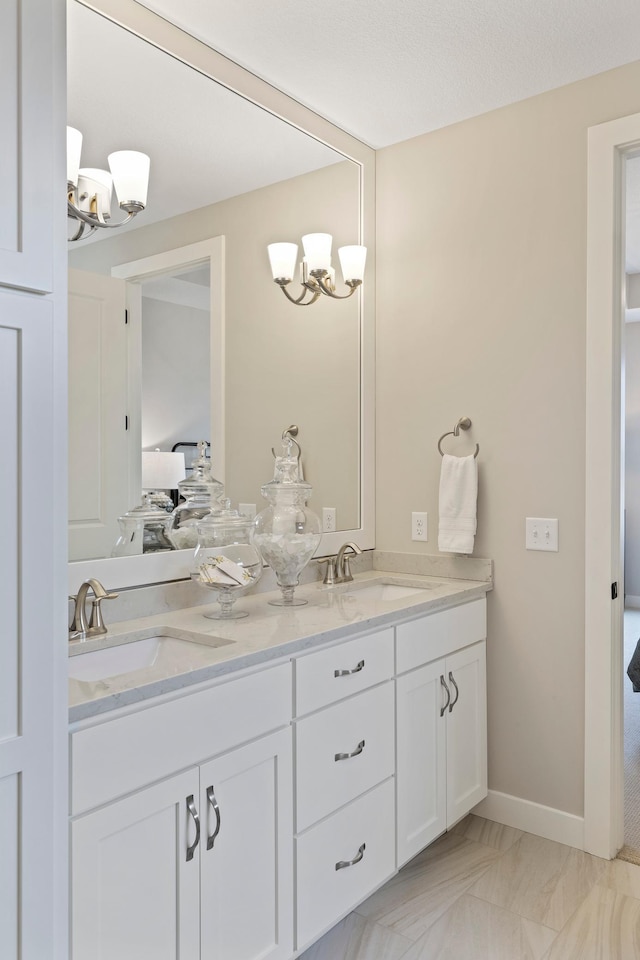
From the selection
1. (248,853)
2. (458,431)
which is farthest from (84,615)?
(458,431)

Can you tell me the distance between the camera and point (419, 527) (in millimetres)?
2729

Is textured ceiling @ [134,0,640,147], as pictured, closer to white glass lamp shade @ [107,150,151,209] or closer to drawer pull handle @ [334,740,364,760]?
white glass lamp shade @ [107,150,151,209]

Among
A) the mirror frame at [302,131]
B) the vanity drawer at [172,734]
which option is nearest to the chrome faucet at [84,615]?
the mirror frame at [302,131]

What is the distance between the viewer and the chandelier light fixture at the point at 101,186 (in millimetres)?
1789

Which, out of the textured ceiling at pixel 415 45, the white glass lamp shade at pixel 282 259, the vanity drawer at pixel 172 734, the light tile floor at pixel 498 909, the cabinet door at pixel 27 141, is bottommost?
the light tile floor at pixel 498 909

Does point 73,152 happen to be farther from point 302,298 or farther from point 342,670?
point 342,670

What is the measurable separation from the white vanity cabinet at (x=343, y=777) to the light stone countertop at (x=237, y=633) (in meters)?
0.06

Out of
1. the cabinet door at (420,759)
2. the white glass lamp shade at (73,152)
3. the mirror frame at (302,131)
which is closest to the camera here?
the white glass lamp shade at (73,152)

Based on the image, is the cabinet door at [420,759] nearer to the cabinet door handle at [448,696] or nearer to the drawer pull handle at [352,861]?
the cabinet door handle at [448,696]

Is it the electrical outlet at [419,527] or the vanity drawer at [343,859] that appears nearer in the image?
the vanity drawer at [343,859]

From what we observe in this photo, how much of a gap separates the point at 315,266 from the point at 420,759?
1.73m

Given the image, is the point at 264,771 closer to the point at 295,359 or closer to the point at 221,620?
the point at 221,620

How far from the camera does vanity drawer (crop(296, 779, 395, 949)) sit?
5.60 ft

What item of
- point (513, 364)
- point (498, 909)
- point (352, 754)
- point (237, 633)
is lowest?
point (498, 909)
